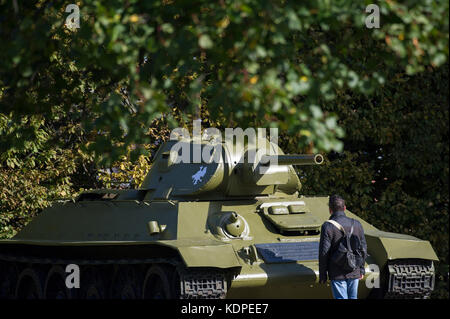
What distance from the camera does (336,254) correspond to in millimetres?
12312

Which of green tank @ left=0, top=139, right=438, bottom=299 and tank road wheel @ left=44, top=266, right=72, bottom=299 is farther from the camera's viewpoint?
tank road wheel @ left=44, top=266, right=72, bottom=299

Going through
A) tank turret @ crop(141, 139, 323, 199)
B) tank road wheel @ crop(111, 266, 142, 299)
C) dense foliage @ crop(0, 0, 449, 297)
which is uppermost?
dense foliage @ crop(0, 0, 449, 297)

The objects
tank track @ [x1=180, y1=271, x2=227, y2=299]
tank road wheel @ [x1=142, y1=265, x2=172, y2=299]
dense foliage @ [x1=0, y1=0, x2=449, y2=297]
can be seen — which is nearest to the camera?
dense foliage @ [x1=0, y1=0, x2=449, y2=297]

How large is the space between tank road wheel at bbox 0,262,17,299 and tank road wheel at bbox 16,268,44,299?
43 cm

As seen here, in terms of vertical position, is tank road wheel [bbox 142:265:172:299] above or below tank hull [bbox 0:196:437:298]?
below

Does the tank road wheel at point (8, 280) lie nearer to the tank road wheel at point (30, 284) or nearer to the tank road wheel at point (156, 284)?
the tank road wheel at point (30, 284)

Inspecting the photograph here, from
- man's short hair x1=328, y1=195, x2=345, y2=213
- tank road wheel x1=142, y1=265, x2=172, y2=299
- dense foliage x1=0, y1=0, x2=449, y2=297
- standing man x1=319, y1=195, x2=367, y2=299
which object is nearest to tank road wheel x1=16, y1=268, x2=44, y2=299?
tank road wheel x1=142, y1=265, x2=172, y2=299

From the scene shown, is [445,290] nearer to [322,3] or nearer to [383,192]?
[383,192]

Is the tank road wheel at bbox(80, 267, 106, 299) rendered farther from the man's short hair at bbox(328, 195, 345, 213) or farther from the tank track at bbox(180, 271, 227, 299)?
the man's short hair at bbox(328, 195, 345, 213)

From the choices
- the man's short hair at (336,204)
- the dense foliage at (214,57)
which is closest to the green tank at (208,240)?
the man's short hair at (336,204)

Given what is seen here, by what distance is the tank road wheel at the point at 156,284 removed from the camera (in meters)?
13.4

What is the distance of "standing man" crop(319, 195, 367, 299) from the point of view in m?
12.3

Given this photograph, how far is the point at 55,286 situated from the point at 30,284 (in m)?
1.05

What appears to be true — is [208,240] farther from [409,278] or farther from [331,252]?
[409,278]
